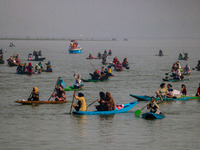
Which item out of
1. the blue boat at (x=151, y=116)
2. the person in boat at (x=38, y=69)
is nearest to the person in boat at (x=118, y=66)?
the person in boat at (x=38, y=69)

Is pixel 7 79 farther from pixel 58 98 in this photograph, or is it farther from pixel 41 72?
pixel 58 98

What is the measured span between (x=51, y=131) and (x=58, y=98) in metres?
7.60

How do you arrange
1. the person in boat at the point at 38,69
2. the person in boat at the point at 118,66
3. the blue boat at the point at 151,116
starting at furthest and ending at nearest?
the person in boat at the point at 118,66 → the person in boat at the point at 38,69 → the blue boat at the point at 151,116

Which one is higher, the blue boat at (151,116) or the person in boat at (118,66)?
the person in boat at (118,66)

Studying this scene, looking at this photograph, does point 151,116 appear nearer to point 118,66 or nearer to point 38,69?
point 38,69

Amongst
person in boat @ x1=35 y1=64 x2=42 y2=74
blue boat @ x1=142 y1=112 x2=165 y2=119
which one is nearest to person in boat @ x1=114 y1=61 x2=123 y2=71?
person in boat @ x1=35 y1=64 x2=42 y2=74

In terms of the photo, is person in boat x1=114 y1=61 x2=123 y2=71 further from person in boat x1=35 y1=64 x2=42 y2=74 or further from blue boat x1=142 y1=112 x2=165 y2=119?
blue boat x1=142 y1=112 x2=165 y2=119

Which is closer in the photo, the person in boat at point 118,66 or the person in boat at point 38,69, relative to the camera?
the person in boat at point 38,69

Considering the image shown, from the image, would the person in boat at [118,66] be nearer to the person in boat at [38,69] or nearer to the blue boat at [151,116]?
the person in boat at [38,69]

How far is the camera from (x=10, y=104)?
33.2 meters

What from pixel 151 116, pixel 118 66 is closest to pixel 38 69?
pixel 118 66

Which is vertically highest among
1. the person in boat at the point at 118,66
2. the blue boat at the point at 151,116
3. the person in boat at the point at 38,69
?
the person in boat at the point at 118,66

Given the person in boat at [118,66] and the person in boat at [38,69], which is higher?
the person in boat at [118,66]

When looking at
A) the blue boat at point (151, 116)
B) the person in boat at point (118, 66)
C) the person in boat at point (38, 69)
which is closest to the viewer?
the blue boat at point (151, 116)
